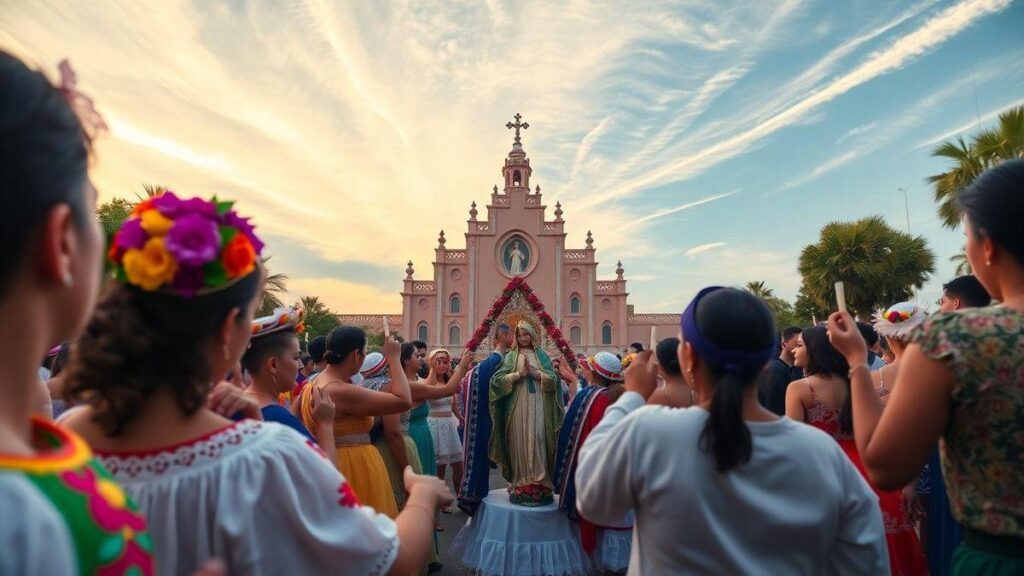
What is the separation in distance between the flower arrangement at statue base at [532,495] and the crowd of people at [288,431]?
4.31 meters

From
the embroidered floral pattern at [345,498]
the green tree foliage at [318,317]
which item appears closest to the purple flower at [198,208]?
the embroidered floral pattern at [345,498]

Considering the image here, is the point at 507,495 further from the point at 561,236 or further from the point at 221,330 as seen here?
the point at 561,236

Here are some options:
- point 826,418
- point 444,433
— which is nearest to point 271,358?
point 826,418

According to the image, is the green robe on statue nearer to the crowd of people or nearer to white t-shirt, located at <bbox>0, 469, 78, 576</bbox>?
the crowd of people

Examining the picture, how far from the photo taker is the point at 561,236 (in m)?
41.8

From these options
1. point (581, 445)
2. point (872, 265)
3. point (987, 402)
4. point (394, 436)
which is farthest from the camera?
point (872, 265)

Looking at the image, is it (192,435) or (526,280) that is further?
(526,280)

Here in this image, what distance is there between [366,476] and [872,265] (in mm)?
22799

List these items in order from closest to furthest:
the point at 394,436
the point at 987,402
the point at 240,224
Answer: the point at 240,224, the point at 987,402, the point at 394,436

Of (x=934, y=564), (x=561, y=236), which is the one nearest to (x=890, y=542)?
(x=934, y=564)

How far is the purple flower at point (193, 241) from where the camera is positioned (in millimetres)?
1420

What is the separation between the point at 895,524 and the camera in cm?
412

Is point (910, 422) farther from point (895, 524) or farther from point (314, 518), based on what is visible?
point (895, 524)

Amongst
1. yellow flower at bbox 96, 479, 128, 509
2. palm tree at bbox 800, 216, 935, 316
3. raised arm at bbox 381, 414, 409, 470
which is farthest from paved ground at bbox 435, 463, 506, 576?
palm tree at bbox 800, 216, 935, 316
